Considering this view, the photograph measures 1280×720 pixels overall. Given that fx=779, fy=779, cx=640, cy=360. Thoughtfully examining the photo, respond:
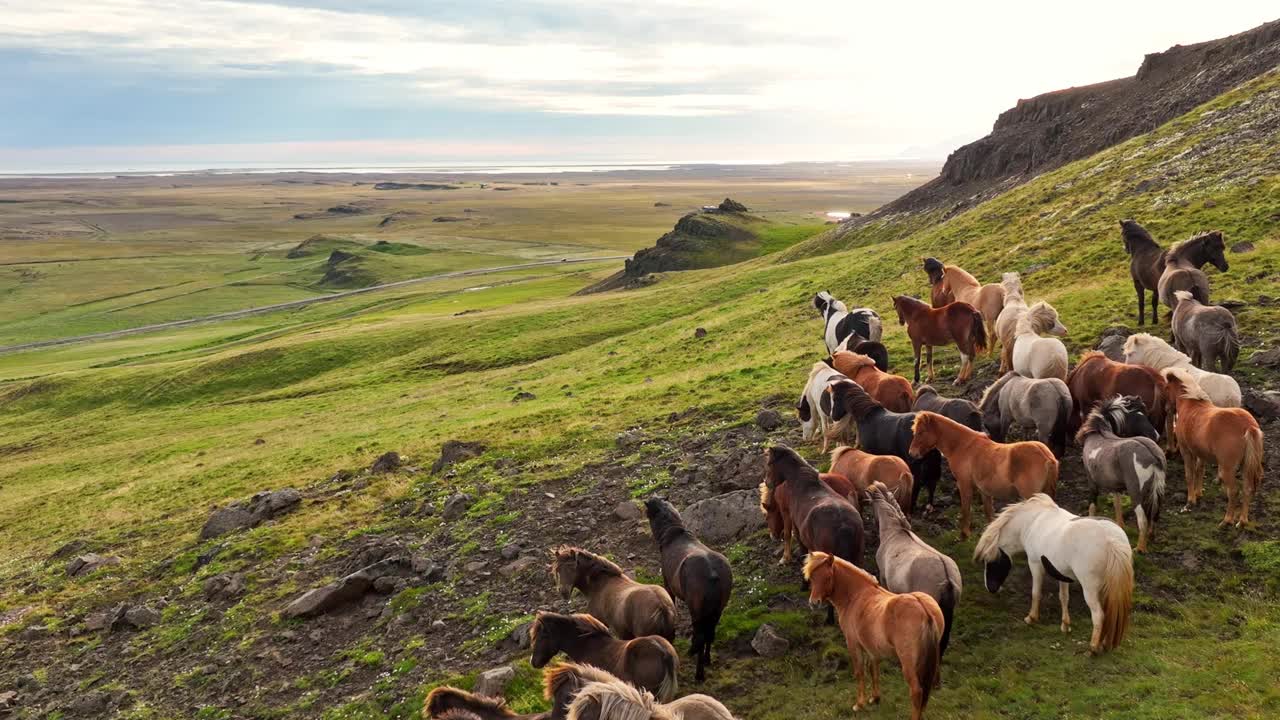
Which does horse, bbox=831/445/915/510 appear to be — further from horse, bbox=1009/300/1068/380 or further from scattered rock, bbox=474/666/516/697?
scattered rock, bbox=474/666/516/697

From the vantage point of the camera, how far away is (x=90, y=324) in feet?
311

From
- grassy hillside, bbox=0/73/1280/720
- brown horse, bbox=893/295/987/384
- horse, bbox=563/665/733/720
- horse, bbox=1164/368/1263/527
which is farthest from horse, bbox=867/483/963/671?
brown horse, bbox=893/295/987/384

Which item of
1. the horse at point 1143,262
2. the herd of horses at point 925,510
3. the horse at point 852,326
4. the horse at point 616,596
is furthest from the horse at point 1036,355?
the horse at point 616,596

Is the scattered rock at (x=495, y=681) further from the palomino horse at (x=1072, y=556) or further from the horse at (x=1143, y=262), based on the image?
the horse at (x=1143, y=262)

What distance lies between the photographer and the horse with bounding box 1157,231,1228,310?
16.7m

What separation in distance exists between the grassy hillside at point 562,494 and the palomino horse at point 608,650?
977 millimetres

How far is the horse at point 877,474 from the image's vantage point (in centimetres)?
1166

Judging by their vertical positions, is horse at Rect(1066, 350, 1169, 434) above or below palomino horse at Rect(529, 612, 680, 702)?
Answer: above

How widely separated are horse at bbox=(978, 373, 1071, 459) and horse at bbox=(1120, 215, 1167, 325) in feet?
26.5

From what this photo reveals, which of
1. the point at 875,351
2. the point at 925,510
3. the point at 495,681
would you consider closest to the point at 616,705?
the point at 495,681

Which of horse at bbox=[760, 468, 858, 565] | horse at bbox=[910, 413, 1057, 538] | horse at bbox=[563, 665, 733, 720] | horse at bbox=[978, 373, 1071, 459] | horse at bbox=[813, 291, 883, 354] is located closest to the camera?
horse at bbox=[563, 665, 733, 720]

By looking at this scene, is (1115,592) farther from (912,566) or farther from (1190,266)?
(1190,266)

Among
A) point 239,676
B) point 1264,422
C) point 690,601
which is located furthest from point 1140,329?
point 239,676

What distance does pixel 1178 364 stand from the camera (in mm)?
13180
